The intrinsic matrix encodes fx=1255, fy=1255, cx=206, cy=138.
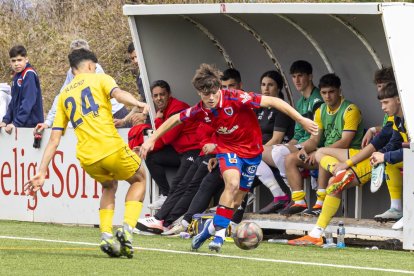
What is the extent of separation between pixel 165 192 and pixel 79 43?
7.09ft

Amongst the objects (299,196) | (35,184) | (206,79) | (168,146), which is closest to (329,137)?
(299,196)

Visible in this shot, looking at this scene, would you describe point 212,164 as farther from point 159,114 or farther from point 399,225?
point 399,225

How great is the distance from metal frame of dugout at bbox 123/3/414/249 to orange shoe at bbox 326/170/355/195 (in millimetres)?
448

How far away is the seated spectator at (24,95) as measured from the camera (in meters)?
16.8

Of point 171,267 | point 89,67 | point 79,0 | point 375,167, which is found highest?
→ point 79,0

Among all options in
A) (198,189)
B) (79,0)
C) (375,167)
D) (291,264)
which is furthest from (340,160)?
(79,0)

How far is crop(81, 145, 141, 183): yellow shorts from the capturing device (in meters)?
11.4

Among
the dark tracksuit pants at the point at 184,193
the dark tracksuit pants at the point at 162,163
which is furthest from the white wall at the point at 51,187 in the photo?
the dark tracksuit pants at the point at 184,193

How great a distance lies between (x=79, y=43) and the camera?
51.2ft

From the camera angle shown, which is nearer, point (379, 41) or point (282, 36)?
point (379, 41)

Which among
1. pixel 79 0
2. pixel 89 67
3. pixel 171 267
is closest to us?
pixel 171 267

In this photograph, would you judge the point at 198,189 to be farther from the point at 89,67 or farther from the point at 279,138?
the point at 89,67

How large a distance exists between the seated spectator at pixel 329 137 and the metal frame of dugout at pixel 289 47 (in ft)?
0.90

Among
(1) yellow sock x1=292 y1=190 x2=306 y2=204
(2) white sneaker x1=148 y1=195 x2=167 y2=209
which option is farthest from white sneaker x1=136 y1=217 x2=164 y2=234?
(1) yellow sock x1=292 y1=190 x2=306 y2=204
